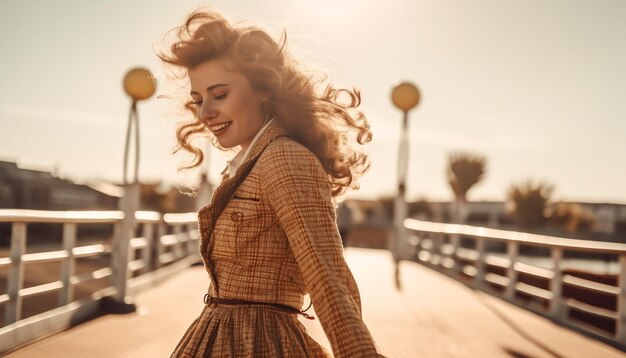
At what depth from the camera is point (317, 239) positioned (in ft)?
3.55

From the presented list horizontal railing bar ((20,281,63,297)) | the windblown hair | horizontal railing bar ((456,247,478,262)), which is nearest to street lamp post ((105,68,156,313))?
horizontal railing bar ((20,281,63,297))

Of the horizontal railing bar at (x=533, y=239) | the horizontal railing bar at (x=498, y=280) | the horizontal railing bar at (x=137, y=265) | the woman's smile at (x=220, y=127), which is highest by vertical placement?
the woman's smile at (x=220, y=127)

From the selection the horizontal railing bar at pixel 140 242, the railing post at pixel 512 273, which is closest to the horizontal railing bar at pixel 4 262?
the horizontal railing bar at pixel 140 242

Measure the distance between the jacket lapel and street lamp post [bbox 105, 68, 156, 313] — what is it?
485 cm

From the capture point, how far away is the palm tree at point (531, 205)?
1829 inches

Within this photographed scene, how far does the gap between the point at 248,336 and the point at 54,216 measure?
12.7 ft

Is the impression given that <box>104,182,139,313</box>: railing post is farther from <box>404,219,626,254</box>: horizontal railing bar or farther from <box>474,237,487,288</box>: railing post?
<box>474,237,487,288</box>: railing post

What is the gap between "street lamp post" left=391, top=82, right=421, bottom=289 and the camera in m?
12.1

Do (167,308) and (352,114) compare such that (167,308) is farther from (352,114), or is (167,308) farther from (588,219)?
(588,219)

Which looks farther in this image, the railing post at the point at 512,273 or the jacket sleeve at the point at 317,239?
the railing post at the point at 512,273

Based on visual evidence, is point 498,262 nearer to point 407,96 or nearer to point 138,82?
point 407,96

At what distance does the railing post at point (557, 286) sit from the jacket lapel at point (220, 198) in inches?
236

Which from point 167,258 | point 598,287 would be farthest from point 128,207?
point 598,287

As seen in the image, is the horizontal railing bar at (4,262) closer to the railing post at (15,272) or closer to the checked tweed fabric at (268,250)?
the railing post at (15,272)
